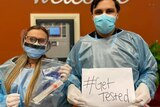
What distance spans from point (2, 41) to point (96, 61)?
0.86m

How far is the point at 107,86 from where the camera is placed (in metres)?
1.24

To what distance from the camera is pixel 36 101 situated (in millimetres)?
1289

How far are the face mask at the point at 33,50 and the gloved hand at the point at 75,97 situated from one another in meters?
0.23

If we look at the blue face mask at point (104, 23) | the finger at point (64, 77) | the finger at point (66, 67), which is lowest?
the finger at point (64, 77)

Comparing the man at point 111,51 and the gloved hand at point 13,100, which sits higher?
the man at point 111,51

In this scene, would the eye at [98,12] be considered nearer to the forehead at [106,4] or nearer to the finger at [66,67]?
the forehead at [106,4]

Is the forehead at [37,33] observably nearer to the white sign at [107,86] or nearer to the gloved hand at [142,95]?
the white sign at [107,86]

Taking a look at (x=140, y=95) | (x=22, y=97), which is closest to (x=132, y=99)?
(x=140, y=95)

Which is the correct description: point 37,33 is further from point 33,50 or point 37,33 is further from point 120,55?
point 120,55

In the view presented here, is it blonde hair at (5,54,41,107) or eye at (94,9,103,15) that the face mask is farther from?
eye at (94,9,103,15)

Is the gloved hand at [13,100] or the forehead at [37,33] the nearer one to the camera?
Result: the gloved hand at [13,100]

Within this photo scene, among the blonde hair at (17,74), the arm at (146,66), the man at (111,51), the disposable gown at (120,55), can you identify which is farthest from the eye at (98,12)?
the blonde hair at (17,74)

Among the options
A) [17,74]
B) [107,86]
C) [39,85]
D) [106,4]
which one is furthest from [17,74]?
[106,4]

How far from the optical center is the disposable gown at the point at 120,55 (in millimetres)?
1292
